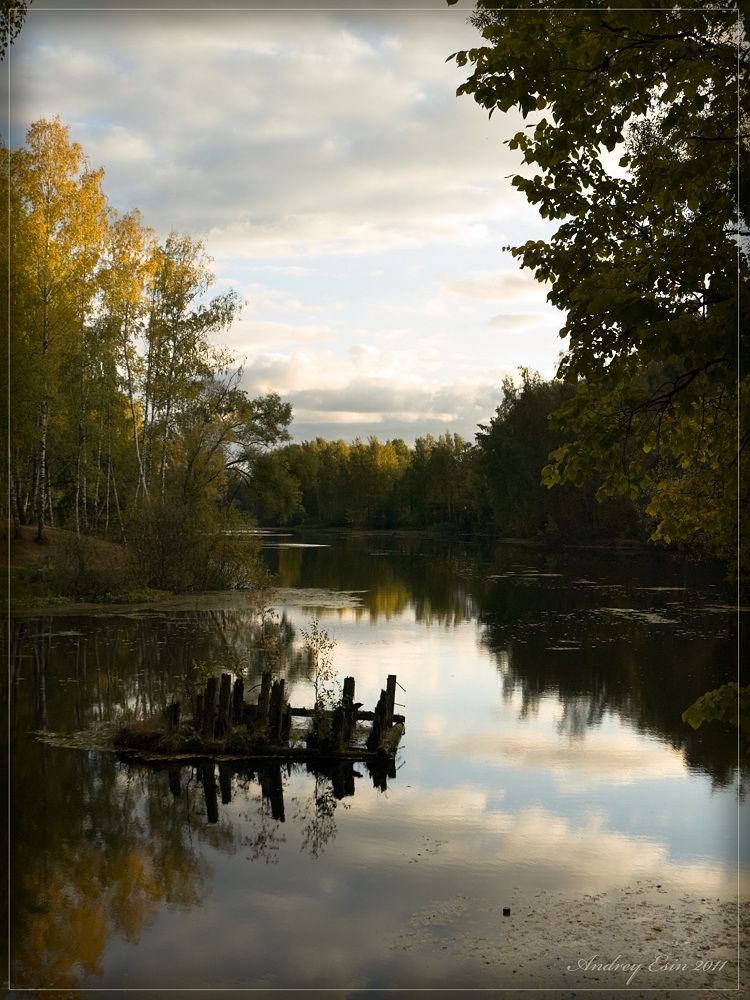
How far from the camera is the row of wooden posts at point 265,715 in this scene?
1494 centimetres

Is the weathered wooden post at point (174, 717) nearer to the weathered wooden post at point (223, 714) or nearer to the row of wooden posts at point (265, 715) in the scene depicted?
the row of wooden posts at point (265, 715)

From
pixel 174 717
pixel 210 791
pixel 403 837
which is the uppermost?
pixel 174 717

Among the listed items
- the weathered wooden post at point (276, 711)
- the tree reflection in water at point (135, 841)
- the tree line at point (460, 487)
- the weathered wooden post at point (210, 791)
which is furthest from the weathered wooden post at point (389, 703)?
the tree line at point (460, 487)

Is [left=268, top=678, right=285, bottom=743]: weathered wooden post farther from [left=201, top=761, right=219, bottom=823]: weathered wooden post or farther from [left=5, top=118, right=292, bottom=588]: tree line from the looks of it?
[left=5, top=118, right=292, bottom=588]: tree line

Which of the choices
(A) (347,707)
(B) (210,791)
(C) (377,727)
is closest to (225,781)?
(B) (210,791)

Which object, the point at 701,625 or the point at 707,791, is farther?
the point at 701,625

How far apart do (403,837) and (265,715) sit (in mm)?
3874

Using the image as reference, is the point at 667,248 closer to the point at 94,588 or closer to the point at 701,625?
the point at 701,625

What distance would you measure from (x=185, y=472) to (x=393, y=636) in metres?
14.2

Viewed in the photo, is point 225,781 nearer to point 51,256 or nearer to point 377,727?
point 377,727

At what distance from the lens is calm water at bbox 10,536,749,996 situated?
8.59m

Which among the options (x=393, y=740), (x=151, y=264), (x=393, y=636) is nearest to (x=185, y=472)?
(x=151, y=264)

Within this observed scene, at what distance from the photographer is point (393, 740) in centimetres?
1558

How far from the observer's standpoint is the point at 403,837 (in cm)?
1195
